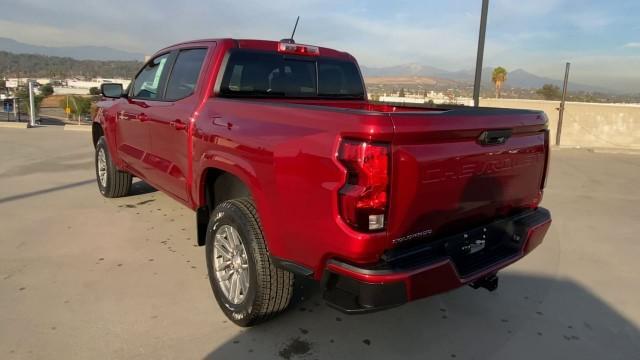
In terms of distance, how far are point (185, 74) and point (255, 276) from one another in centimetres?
211

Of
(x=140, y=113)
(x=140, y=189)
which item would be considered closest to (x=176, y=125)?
(x=140, y=113)

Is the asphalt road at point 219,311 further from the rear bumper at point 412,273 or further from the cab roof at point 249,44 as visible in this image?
the cab roof at point 249,44

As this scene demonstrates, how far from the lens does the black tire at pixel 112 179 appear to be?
5.82 meters

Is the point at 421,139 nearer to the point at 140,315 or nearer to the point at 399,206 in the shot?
the point at 399,206

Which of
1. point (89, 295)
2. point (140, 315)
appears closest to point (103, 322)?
point (140, 315)

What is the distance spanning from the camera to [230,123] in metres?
3.03

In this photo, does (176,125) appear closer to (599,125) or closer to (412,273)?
(412,273)

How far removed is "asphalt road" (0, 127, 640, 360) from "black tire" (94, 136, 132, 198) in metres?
0.52

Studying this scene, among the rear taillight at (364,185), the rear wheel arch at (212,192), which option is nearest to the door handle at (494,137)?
the rear taillight at (364,185)

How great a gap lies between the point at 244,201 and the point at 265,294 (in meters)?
0.60

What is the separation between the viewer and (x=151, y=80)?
4.78 metres

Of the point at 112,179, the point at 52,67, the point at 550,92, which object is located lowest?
the point at 112,179

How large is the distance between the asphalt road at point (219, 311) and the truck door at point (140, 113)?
762 mm

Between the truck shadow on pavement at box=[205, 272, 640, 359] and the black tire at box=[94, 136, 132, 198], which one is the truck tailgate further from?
the black tire at box=[94, 136, 132, 198]
